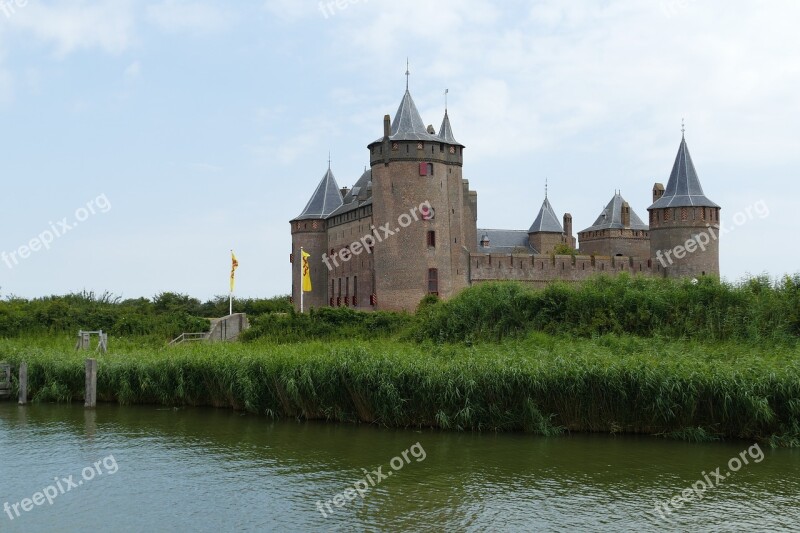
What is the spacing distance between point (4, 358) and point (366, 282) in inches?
607

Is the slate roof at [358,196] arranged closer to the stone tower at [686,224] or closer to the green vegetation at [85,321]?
the green vegetation at [85,321]

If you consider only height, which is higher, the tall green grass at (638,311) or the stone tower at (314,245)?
the stone tower at (314,245)

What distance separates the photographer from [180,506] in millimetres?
9438

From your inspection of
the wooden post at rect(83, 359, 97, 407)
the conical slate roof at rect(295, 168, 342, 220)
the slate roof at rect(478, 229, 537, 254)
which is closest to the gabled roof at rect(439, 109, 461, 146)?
the conical slate roof at rect(295, 168, 342, 220)

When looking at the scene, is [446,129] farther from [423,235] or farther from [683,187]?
[683,187]

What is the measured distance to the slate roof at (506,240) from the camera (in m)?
43.6

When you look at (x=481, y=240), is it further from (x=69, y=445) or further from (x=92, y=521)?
(x=92, y=521)

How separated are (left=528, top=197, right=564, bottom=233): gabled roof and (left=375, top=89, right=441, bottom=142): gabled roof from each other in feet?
54.2

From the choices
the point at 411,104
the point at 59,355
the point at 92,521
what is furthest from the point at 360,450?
the point at 411,104

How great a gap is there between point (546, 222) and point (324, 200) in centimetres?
1349

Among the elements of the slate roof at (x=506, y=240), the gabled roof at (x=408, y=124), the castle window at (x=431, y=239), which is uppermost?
the gabled roof at (x=408, y=124)

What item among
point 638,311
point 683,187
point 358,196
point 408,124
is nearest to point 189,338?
point 408,124

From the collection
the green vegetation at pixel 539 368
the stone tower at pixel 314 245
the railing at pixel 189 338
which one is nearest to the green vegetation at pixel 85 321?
the railing at pixel 189 338

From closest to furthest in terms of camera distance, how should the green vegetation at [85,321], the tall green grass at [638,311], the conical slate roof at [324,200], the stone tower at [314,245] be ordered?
the tall green grass at [638,311] < the green vegetation at [85,321] < the stone tower at [314,245] < the conical slate roof at [324,200]
